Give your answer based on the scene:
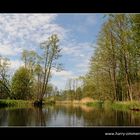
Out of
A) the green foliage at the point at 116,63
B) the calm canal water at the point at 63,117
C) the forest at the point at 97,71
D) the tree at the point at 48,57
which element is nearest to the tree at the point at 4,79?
the forest at the point at 97,71

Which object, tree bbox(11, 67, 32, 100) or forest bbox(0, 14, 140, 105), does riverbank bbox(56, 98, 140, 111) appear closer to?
forest bbox(0, 14, 140, 105)

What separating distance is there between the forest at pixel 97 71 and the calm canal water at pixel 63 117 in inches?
4.8

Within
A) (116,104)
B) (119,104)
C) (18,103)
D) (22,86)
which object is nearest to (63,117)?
(18,103)

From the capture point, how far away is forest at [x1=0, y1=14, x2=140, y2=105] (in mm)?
Answer: 2688

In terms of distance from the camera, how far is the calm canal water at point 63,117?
225cm

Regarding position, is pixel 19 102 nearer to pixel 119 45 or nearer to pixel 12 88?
pixel 12 88

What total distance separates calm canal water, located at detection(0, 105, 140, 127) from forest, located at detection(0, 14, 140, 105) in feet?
0.40

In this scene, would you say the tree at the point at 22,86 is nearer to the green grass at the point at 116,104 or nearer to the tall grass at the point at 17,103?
the tall grass at the point at 17,103

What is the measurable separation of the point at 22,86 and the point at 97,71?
0.85 metres

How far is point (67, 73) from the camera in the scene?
257 cm
